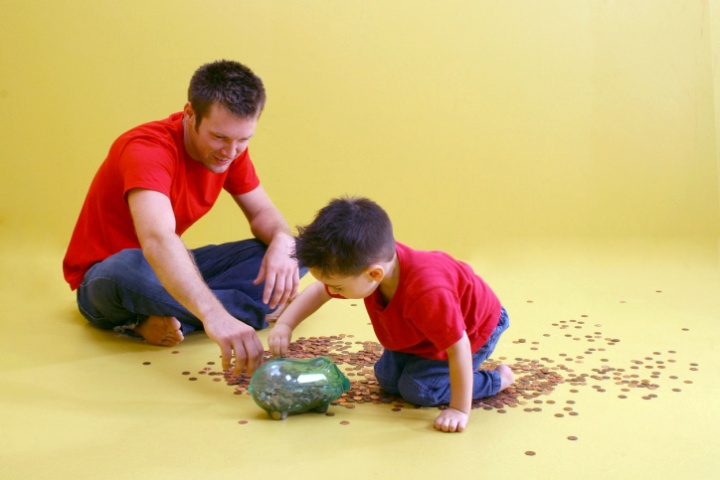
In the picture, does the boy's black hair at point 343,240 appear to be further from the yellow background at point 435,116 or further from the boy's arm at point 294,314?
the yellow background at point 435,116

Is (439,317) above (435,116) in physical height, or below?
below

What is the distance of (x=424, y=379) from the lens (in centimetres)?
200

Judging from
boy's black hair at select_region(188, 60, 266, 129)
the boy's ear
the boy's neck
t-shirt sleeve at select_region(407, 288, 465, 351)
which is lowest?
t-shirt sleeve at select_region(407, 288, 465, 351)

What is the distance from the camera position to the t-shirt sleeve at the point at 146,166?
7.39 feet

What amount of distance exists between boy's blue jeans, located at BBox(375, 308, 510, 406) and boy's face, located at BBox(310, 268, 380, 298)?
28cm

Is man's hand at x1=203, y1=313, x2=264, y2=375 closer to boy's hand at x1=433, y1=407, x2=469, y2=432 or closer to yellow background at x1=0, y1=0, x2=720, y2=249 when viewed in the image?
boy's hand at x1=433, y1=407, x2=469, y2=432

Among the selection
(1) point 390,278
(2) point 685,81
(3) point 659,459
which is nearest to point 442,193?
(2) point 685,81

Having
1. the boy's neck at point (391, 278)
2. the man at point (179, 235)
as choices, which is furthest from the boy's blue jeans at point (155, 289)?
the boy's neck at point (391, 278)

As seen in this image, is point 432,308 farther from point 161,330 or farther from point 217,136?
point 161,330

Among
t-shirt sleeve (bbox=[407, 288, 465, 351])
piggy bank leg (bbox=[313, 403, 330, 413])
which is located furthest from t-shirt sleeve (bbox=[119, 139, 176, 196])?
t-shirt sleeve (bbox=[407, 288, 465, 351])

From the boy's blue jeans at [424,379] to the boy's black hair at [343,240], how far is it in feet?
1.14

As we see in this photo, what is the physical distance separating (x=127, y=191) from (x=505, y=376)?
1.05 metres

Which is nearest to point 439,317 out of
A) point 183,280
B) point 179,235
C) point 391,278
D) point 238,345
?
point 391,278

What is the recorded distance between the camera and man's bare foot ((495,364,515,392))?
2.07 meters
